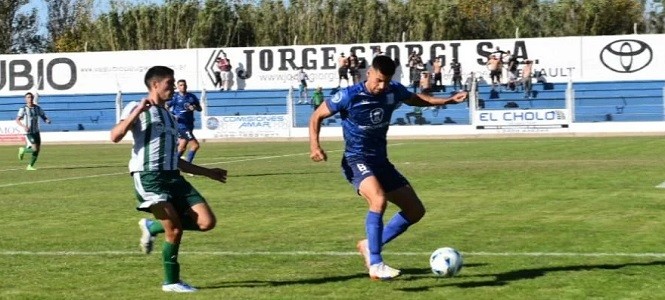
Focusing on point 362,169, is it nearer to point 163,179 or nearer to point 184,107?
point 163,179

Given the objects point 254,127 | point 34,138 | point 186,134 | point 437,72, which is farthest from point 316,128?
point 437,72

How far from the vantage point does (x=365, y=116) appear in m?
10.1

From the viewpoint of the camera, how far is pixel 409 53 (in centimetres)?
5672

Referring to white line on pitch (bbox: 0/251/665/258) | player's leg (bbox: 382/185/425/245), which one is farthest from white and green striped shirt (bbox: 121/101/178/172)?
white line on pitch (bbox: 0/251/665/258)

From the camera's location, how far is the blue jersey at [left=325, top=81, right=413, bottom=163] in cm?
1013

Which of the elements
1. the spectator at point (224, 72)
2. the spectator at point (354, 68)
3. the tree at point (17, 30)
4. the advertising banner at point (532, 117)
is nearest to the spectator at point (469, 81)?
the advertising banner at point (532, 117)

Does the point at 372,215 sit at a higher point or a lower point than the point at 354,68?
lower

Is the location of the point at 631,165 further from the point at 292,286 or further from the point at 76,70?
the point at 76,70

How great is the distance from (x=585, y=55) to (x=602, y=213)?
40.7 meters

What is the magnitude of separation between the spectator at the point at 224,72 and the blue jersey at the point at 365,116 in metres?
48.5

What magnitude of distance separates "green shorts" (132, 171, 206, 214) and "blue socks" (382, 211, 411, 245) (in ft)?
6.10

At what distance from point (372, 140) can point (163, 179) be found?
1.89 meters

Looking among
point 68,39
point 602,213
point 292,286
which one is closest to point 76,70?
point 68,39

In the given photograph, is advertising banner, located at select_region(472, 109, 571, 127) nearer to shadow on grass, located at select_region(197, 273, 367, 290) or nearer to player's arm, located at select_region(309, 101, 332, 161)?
player's arm, located at select_region(309, 101, 332, 161)
